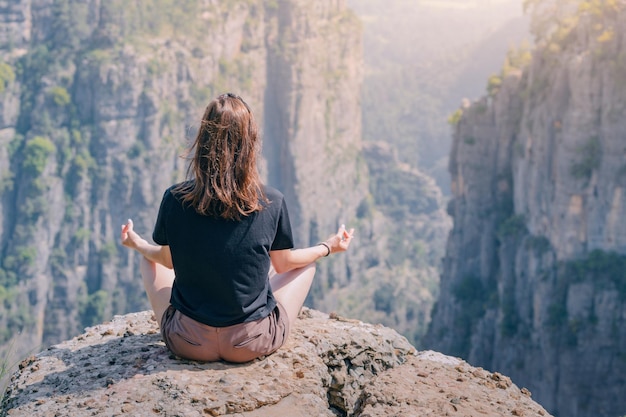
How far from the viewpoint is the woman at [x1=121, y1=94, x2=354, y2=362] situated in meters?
5.87

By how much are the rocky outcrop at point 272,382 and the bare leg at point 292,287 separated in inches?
9.5

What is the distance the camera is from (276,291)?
6.47 m

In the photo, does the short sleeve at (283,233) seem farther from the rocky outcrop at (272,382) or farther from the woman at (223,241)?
the rocky outcrop at (272,382)

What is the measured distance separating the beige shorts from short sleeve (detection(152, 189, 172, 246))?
18.6 inches

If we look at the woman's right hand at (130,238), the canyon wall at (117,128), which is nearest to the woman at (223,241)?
the woman's right hand at (130,238)

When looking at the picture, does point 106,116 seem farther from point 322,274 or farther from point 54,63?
point 322,274

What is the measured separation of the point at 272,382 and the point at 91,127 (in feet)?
189

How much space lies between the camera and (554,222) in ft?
115

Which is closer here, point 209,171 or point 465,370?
point 209,171

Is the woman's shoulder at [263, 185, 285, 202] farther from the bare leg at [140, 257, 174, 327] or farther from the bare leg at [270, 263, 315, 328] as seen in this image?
the bare leg at [140, 257, 174, 327]

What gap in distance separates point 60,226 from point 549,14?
35.8 metres

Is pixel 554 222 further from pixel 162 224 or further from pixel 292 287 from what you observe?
pixel 162 224

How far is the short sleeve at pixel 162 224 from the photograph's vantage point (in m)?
6.04

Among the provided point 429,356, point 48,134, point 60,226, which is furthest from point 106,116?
point 429,356
